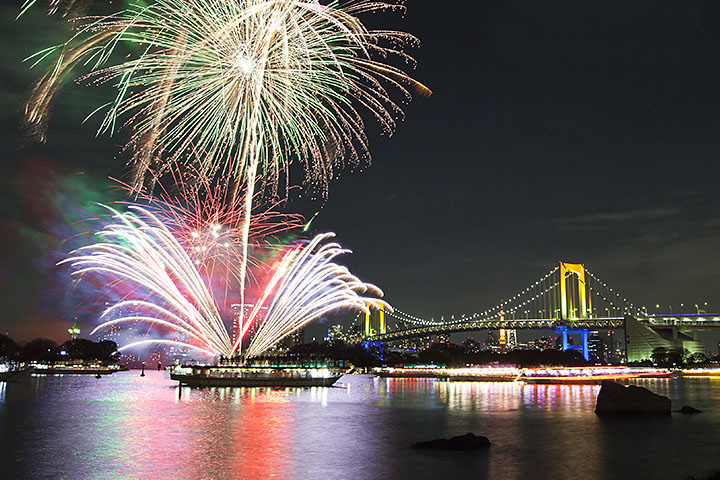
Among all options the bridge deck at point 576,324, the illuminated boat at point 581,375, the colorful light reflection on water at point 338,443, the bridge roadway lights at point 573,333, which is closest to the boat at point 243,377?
the colorful light reflection on water at point 338,443

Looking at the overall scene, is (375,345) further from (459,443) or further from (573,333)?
(459,443)

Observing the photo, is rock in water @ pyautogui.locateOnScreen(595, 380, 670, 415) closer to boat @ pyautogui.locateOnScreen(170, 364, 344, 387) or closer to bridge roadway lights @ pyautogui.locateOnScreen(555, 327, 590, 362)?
boat @ pyautogui.locateOnScreen(170, 364, 344, 387)

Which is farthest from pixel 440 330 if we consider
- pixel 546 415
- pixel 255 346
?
pixel 546 415

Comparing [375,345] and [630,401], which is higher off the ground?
[375,345]

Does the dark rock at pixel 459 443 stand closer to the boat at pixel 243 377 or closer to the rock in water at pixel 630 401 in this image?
the rock in water at pixel 630 401

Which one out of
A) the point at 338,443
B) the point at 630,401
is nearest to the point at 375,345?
the point at 630,401

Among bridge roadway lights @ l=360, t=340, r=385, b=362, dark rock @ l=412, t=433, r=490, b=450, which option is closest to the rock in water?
dark rock @ l=412, t=433, r=490, b=450
